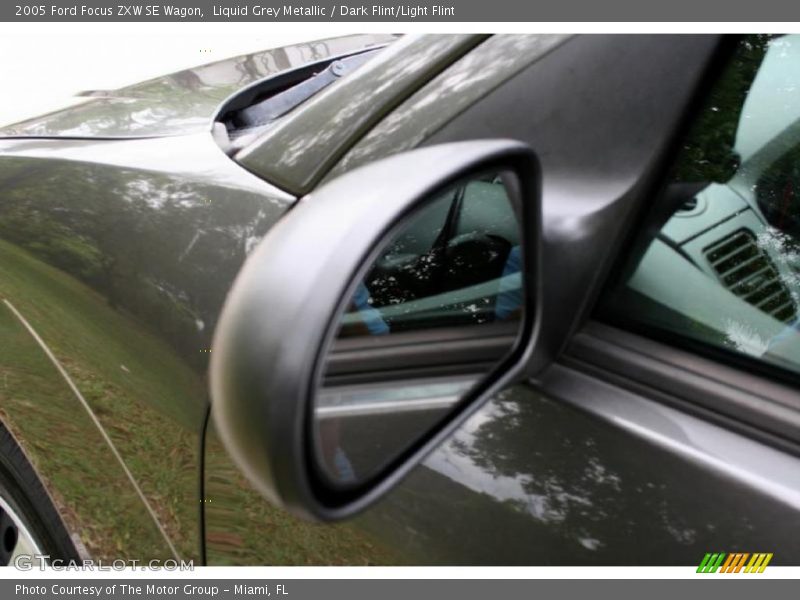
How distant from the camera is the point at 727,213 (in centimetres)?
124

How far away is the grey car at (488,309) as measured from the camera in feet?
2.90

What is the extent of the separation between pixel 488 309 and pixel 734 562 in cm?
49

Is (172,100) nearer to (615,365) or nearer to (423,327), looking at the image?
(423,327)

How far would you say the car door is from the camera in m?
1.11

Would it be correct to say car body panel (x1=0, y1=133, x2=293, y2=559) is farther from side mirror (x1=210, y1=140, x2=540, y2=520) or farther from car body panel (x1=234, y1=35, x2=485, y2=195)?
side mirror (x1=210, y1=140, x2=540, y2=520)

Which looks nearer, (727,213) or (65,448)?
(727,213)

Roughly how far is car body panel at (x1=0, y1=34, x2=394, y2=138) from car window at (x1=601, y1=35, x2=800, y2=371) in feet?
3.72

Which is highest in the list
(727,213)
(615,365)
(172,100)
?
(172,100)

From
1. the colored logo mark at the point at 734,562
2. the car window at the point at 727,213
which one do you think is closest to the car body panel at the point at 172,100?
the car window at the point at 727,213

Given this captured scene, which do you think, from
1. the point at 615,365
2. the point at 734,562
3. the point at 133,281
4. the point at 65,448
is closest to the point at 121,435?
the point at 65,448

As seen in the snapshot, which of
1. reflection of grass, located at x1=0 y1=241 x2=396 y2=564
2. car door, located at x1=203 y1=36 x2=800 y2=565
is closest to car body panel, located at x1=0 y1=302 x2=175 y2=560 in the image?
reflection of grass, located at x1=0 y1=241 x2=396 y2=564

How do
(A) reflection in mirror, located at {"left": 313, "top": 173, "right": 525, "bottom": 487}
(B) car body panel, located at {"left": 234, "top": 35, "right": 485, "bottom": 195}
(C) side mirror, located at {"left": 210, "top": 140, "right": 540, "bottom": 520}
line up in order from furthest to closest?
(B) car body panel, located at {"left": 234, "top": 35, "right": 485, "bottom": 195}, (A) reflection in mirror, located at {"left": 313, "top": 173, "right": 525, "bottom": 487}, (C) side mirror, located at {"left": 210, "top": 140, "right": 540, "bottom": 520}

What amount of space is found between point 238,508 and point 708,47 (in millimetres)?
1156

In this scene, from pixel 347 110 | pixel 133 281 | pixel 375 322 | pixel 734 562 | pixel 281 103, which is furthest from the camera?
pixel 281 103
